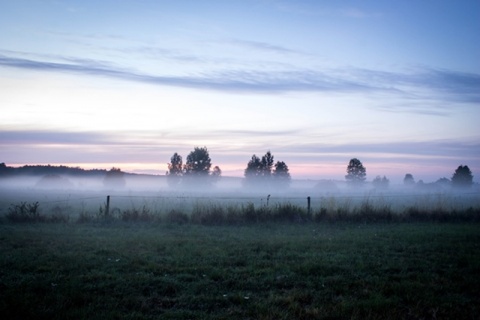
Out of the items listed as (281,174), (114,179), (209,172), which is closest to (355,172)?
(281,174)

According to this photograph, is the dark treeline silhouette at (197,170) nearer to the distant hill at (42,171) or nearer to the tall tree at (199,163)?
the tall tree at (199,163)

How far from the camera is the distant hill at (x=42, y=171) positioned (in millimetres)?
116688

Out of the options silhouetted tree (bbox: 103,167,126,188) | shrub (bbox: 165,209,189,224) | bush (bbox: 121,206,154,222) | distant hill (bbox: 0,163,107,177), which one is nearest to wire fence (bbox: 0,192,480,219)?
bush (bbox: 121,206,154,222)

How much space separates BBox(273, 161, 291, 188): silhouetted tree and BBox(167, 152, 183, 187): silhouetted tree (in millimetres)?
22291

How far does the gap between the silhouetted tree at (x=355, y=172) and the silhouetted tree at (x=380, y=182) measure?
2517 cm

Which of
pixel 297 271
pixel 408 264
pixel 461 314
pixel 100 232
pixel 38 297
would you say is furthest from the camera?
pixel 100 232

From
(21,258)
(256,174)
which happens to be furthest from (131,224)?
(256,174)

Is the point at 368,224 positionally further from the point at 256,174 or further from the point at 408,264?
the point at 256,174

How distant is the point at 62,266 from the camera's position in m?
8.38

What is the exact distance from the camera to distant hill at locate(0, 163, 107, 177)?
11669 cm

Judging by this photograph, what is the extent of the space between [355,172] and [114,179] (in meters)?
61.8

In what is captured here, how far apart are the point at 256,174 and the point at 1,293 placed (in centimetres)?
7774

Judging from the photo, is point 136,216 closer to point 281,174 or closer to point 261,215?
point 261,215

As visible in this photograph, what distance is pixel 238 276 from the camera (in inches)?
306
